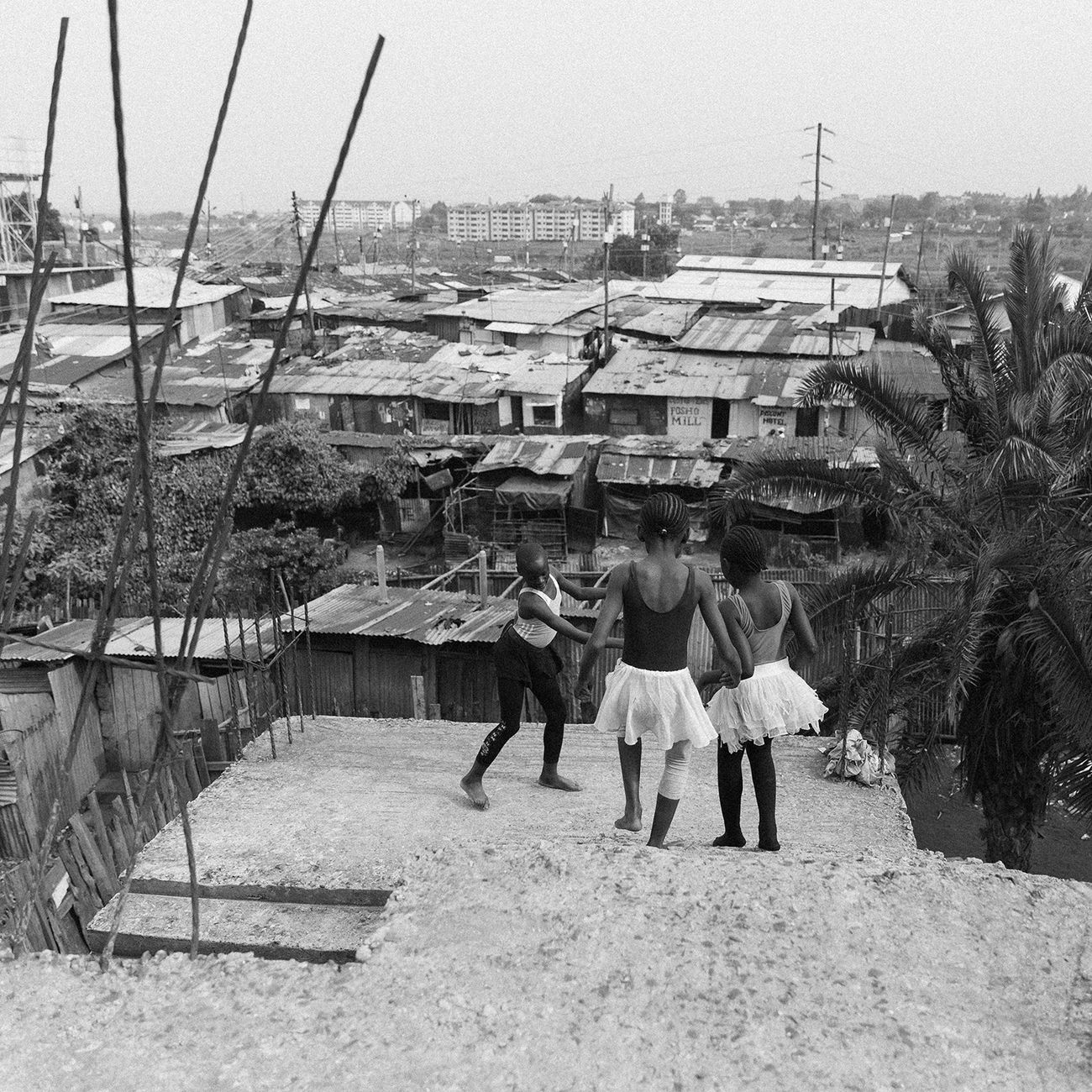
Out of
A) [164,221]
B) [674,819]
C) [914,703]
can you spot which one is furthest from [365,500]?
[164,221]

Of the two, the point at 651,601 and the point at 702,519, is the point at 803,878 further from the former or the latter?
the point at 702,519

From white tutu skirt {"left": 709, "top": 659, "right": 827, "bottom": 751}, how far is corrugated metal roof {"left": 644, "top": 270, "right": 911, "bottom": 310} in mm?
27601

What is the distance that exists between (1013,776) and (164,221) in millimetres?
163246

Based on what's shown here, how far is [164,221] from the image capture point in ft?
497

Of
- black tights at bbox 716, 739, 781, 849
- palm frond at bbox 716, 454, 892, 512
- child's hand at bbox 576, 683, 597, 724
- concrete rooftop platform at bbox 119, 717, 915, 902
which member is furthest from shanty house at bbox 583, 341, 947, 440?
black tights at bbox 716, 739, 781, 849

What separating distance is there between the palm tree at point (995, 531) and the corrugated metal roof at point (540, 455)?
10.7 metres

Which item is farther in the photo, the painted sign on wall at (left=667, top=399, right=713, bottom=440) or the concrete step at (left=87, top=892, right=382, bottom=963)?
the painted sign on wall at (left=667, top=399, right=713, bottom=440)

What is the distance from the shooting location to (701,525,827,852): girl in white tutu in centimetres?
380

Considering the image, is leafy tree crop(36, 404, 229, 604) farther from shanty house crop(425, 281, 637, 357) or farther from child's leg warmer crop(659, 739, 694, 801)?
shanty house crop(425, 281, 637, 357)

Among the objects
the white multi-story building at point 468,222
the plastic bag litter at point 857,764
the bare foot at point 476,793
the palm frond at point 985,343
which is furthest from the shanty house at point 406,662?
the white multi-story building at point 468,222

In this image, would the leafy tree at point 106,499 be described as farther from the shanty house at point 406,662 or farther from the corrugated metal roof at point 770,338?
the corrugated metal roof at point 770,338

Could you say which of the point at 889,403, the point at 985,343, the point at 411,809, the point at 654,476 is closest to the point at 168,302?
the point at 654,476

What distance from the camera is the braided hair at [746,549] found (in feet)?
12.3

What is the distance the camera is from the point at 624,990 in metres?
2.79
